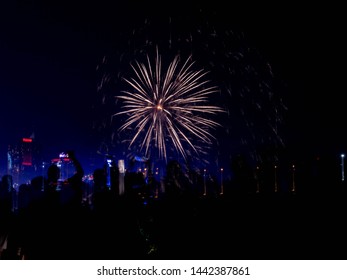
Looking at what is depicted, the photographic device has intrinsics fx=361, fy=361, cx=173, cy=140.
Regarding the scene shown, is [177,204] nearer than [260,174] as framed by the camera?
Yes

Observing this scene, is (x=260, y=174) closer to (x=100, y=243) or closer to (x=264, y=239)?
(x=264, y=239)

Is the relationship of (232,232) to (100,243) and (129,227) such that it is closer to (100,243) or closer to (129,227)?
(129,227)

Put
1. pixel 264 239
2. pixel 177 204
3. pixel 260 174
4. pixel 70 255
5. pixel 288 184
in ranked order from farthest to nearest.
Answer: pixel 260 174 → pixel 288 184 → pixel 177 204 → pixel 264 239 → pixel 70 255

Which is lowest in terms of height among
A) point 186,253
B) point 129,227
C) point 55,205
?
point 186,253

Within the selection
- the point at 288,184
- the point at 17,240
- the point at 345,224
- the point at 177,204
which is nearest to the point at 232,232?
the point at 177,204

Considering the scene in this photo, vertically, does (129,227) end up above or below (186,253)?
above

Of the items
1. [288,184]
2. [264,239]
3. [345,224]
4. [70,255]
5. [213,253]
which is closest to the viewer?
[70,255]

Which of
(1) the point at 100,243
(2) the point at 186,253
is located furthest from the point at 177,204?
(1) the point at 100,243

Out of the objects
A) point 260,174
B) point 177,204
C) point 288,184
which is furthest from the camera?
point 260,174

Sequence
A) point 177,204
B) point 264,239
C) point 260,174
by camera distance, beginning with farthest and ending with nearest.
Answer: point 260,174
point 177,204
point 264,239
